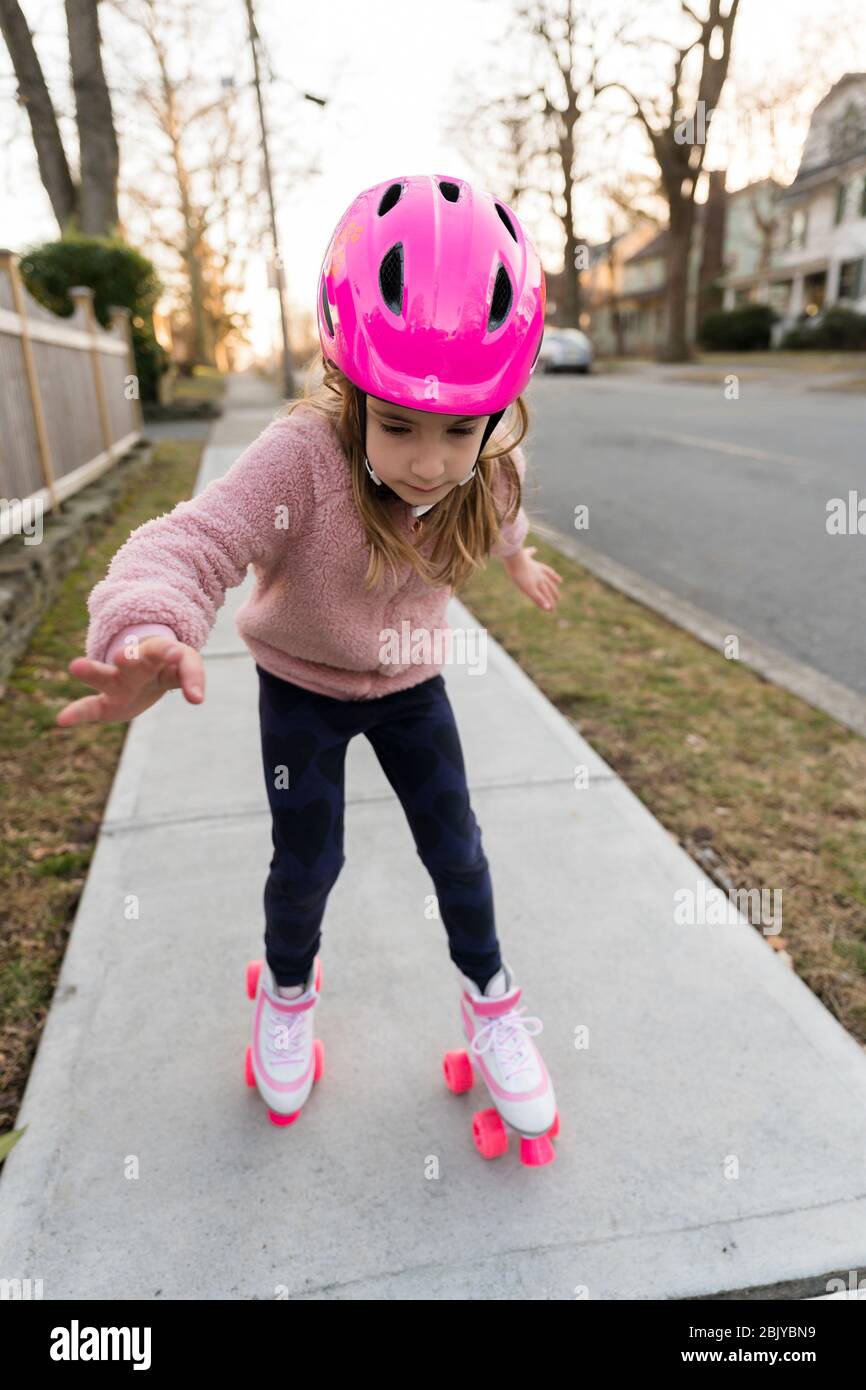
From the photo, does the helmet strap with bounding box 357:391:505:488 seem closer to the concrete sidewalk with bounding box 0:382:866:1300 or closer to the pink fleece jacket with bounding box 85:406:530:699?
the pink fleece jacket with bounding box 85:406:530:699

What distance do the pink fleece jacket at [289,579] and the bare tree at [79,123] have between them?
14.4 meters

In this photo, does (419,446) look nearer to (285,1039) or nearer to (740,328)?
(285,1039)

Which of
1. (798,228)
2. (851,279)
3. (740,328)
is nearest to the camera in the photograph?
(740,328)

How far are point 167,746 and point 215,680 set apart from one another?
0.72m

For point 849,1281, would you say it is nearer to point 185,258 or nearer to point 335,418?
point 335,418

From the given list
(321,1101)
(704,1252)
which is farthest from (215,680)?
(704,1252)

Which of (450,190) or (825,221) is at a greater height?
(825,221)

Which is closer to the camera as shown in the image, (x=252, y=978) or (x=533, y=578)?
(x=533, y=578)

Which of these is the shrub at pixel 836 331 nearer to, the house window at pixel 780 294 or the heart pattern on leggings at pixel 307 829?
the house window at pixel 780 294

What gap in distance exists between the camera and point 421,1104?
192cm

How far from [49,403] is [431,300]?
19.6ft

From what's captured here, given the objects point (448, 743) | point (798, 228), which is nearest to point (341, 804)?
point (448, 743)

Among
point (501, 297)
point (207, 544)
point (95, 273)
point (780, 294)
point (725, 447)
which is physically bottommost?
point (725, 447)

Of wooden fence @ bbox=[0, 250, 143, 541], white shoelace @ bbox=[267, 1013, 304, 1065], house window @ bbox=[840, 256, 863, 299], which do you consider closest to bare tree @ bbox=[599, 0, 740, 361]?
house window @ bbox=[840, 256, 863, 299]
